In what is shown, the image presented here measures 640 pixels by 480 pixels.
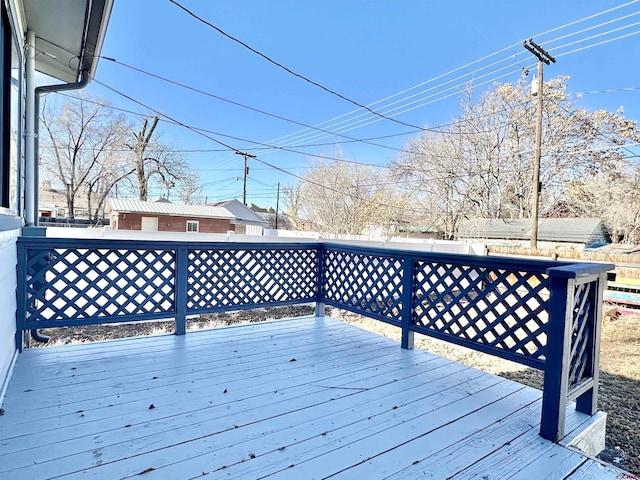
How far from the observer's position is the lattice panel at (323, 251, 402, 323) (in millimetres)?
3422

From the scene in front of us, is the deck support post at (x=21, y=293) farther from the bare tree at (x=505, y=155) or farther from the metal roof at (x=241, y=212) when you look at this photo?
the metal roof at (x=241, y=212)

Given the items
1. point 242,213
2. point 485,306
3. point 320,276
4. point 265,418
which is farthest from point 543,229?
point 242,213

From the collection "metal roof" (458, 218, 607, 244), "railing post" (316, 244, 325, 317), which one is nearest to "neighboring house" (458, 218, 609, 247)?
"metal roof" (458, 218, 607, 244)

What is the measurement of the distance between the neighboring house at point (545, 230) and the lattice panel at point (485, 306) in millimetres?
14518

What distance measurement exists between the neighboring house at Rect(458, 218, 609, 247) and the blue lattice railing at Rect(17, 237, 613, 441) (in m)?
14.3

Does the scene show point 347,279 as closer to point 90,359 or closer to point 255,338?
point 255,338

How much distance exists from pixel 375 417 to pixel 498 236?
1664 cm

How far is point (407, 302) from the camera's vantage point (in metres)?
3.19

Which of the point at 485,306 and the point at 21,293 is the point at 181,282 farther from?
the point at 485,306

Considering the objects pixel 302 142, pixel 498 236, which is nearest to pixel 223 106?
pixel 302 142

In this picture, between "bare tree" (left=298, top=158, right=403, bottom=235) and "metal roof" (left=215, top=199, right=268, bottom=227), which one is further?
"metal roof" (left=215, top=199, right=268, bottom=227)

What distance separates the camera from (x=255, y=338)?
136 inches

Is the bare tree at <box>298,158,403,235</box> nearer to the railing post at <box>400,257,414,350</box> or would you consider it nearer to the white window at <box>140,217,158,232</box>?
the white window at <box>140,217,158,232</box>

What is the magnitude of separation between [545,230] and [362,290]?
16798 mm
